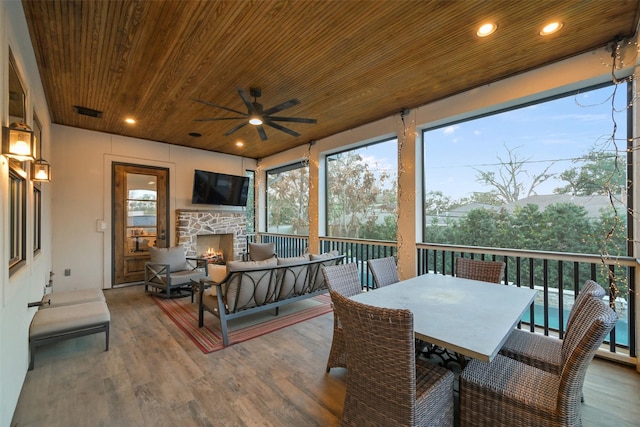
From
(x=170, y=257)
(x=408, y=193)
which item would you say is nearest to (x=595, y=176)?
(x=408, y=193)

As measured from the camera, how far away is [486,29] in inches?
94.7

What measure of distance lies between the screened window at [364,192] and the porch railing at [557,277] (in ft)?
3.04

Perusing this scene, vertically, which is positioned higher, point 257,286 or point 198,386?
point 257,286

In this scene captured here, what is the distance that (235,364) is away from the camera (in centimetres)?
253

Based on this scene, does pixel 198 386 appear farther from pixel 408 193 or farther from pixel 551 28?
pixel 551 28

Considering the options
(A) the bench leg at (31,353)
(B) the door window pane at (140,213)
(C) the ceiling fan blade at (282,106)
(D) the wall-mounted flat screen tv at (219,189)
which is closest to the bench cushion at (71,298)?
(A) the bench leg at (31,353)

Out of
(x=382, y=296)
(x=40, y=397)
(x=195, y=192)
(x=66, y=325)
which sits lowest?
(x=40, y=397)

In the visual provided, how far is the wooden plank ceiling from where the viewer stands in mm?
2207

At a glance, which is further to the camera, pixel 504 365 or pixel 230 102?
pixel 230 102

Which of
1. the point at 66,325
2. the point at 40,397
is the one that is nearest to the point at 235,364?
the point at 40,397

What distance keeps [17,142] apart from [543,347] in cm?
380

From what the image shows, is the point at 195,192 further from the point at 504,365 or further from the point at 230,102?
the point at 504,365

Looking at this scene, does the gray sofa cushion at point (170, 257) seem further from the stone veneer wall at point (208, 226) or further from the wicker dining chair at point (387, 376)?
the wicker dining chair at point (387, 376)

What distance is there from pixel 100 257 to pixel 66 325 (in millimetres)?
3223
